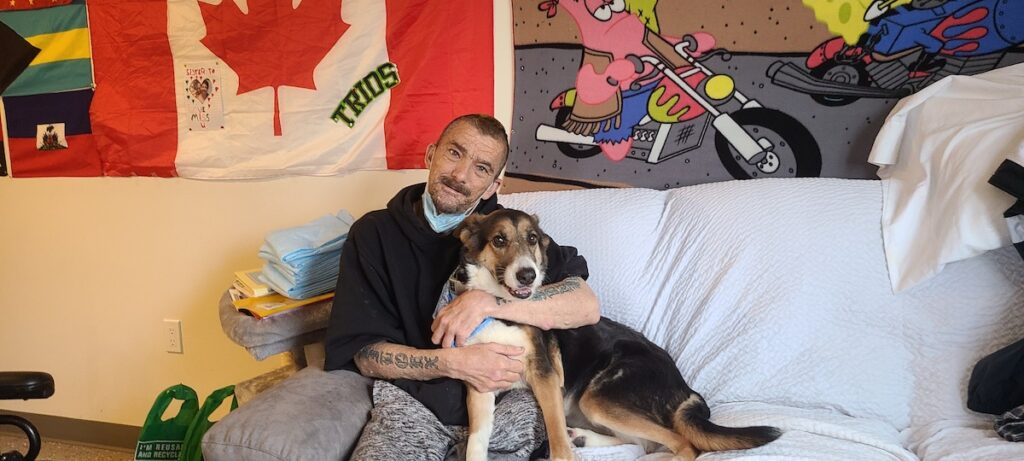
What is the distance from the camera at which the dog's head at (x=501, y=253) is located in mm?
1635

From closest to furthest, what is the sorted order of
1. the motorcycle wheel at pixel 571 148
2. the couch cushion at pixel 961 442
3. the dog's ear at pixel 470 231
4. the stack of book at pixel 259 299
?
the couch cushion at pixel 961 442, the dog's ear at pixel 470 231, the stack of book at pixel 259 299, the motorcycle wheel at pixel 571 148

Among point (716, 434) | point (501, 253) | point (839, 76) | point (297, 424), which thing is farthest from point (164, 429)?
point (839, 76)

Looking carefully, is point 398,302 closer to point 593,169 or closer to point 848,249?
point 593,169

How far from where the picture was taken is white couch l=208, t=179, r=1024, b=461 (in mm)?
1617

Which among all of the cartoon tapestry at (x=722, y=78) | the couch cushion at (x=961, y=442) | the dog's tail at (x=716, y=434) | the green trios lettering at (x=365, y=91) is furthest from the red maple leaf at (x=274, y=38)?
the couch cushion at (x=961, y=442)

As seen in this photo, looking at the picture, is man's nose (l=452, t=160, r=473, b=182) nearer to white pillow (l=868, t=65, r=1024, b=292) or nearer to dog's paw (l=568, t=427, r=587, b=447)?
dog's paw (l=568, t=427, r=587, b=447)

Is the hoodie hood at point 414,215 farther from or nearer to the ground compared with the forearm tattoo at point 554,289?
farther from the ground

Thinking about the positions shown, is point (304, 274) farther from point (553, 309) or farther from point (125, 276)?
point (125, 276)

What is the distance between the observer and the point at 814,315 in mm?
1723

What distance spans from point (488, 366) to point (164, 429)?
1.33 metres

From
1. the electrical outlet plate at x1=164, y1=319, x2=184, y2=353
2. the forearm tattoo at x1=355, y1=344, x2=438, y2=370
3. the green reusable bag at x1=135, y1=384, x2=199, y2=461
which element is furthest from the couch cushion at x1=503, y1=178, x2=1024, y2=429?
the electrical outlet plate at x1=164, y1=319, x2=184, y2=353

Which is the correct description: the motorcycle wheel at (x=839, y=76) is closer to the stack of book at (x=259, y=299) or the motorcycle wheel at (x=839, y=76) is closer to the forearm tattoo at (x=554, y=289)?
the forearm tattoo at (x=554, y=289)

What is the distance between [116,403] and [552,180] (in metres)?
2.37

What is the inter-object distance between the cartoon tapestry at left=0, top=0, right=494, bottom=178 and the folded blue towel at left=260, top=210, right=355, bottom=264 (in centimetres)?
44
